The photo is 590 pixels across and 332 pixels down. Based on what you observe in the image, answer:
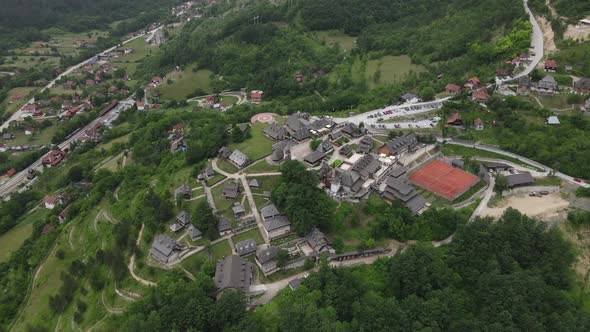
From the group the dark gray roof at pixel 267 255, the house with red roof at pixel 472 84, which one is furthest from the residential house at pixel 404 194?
the house with red roof at pixel 472 84

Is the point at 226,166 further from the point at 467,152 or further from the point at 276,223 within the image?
the point at 467,152

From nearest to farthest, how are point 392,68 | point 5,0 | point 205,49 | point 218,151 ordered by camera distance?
1. point 218,151
2. point 392,68
3. point 205,49
4. point 5,0

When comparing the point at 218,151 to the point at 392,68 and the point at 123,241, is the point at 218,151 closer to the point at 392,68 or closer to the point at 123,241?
the point at 123,241

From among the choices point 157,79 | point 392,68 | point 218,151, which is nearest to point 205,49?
point 157,79

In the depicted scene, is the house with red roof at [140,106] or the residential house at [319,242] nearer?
the residential house at [319,242]

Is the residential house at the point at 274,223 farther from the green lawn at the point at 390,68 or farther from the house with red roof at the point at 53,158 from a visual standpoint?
the house with red roof at the point at 53,158

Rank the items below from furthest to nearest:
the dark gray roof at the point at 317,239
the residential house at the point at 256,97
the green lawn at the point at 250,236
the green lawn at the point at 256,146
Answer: the residential house at the point at 256,97
the green lawn at the point at 256,146
the green lawn at the point at 250,236
the dark gray roof at the point at 317,239
